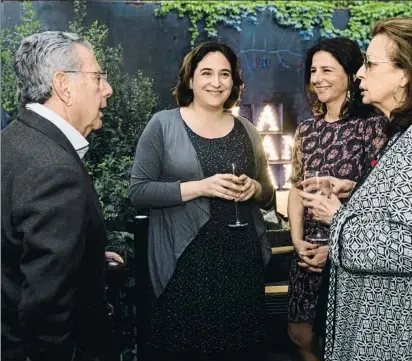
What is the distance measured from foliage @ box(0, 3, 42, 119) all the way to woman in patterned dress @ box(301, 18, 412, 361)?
470 centimetres

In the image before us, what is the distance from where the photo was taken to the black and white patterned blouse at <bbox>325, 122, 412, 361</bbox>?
5.74ft

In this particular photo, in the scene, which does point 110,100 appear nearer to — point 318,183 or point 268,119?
point 268,119

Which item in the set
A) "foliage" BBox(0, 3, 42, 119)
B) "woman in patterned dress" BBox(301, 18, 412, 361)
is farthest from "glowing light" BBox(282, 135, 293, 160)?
"woman in patterned dress" BBox(301, 18, 412, 361)

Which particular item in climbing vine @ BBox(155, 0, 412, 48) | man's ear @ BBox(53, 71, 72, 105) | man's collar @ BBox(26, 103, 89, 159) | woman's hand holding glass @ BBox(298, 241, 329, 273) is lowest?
woman's hand holding glass @ BBox(298, 241, 329, 273)

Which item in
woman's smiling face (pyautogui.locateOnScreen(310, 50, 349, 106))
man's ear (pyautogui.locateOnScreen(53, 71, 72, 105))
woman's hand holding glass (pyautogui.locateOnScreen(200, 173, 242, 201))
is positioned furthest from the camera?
woman's smiling face (pyautogui.locateOnScreen(310, 50, 349, 106))

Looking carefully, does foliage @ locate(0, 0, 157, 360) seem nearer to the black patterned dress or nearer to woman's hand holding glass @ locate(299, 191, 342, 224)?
the black patterned dress

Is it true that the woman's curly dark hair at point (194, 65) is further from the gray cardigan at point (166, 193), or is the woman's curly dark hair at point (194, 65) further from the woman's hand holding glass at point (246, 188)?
the woman's hand holding glass at point (246, 188)

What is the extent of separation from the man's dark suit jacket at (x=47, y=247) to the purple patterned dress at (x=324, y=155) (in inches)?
51.5

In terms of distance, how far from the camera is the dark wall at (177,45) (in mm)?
6703

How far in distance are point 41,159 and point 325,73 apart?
1677 millimetres

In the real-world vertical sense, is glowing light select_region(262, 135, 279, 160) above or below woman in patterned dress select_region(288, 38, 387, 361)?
below

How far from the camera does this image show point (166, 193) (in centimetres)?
267

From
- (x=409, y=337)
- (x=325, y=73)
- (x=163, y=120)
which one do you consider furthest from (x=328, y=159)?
(x=409, y=337)

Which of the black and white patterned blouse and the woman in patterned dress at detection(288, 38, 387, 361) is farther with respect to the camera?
the woman in patterned dress at detection(288, 38, 387, 361)
